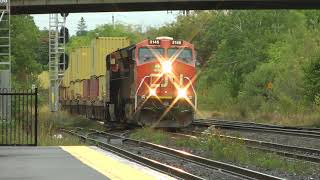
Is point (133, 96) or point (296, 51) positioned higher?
point (296, 51)

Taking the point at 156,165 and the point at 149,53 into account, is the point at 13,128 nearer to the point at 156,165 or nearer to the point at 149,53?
the point at 149,53

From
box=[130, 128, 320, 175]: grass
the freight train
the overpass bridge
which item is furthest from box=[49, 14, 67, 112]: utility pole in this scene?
box=[130, 128, 320, 175]: grass

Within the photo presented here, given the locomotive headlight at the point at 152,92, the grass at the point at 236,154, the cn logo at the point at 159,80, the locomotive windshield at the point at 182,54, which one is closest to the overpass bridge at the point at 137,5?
the locomotive windshield at the point at 182,54

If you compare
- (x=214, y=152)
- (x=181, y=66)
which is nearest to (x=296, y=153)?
(x=214, y=152)

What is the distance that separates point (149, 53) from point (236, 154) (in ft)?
39.5

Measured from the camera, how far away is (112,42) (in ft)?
135

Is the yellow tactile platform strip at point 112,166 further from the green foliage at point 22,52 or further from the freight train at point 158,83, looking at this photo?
the green foliage at point 22,52

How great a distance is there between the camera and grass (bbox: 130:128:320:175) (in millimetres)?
15133

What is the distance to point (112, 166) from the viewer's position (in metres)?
14.2

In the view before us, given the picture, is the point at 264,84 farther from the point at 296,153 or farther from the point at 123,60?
the point at 296,153

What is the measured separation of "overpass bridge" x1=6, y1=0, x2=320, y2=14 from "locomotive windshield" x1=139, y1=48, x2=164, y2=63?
11.7 meters

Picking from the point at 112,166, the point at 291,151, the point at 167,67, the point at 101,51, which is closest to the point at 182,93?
the point at 167,67

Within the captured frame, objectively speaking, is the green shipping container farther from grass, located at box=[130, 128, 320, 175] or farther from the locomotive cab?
grass, located at box=[130, 128, 320, 175]

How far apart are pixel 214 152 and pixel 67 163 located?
5.73 m
